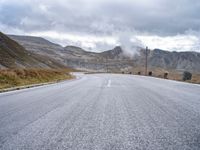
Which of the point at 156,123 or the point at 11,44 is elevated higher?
the point at 11,44

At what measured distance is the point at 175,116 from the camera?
8.03 meters

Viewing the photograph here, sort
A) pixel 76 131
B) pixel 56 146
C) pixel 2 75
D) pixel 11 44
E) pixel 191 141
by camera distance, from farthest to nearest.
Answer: pixel 11 44 → pixel 2 75 → pixel 76 131 → pixel 191 141 → pixel 56 146

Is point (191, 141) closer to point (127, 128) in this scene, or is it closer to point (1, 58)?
point (127, 128)

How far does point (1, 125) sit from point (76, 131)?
186cm

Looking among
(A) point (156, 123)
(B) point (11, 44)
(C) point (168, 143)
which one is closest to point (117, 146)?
(C) point (168, 143)

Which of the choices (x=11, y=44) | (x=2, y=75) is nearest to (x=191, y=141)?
(x=2, y=75)

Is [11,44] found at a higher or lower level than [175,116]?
higher

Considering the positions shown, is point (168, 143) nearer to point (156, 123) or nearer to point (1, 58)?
point (156, 123)

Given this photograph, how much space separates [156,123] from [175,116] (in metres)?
1.21

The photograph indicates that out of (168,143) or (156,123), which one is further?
(156,123)

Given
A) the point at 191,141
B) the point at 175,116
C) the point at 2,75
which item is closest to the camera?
the point at 191,141

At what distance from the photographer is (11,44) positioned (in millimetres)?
106062

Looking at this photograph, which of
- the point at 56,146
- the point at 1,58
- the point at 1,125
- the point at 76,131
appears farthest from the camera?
the point at 1,58

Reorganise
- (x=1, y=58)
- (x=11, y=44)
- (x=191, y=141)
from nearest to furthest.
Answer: (x=191, y=141)
(x=1, y=58)
(x=11, y=44)
